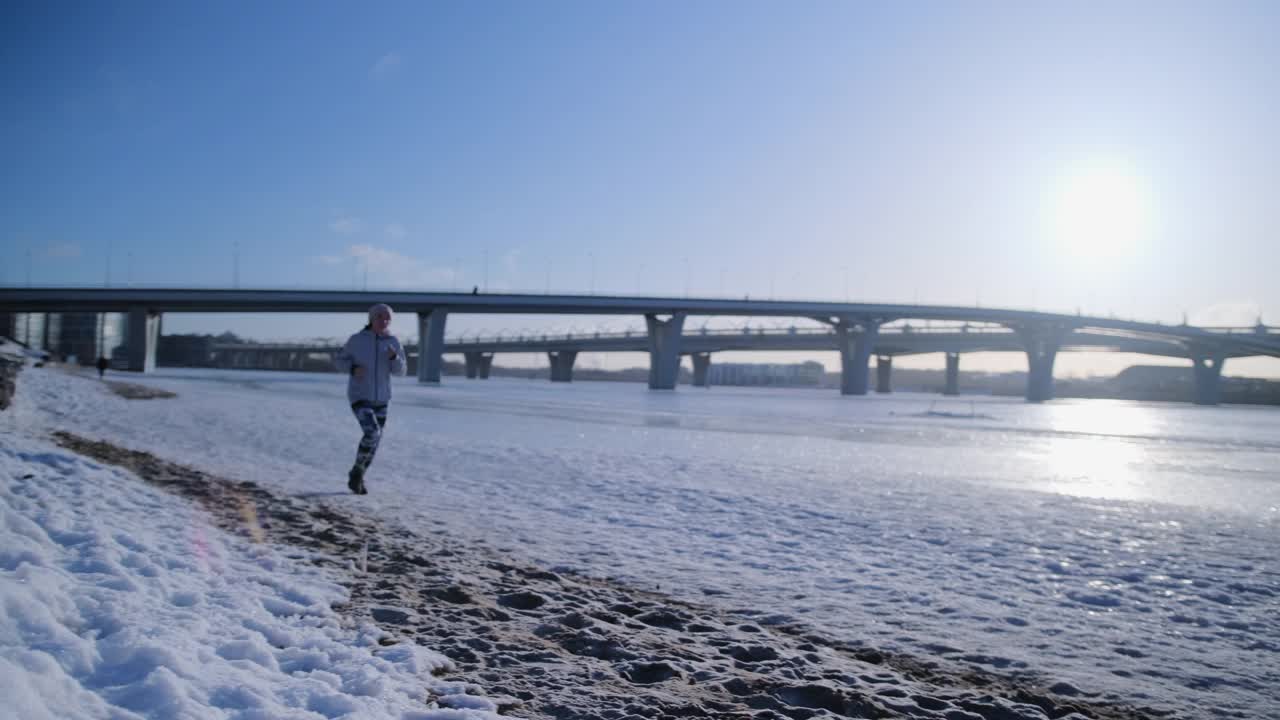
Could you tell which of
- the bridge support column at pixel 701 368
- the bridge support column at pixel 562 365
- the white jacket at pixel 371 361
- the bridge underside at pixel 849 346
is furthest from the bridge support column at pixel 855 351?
the white jacket at pixel 371 361

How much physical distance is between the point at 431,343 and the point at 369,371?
64.4 meters

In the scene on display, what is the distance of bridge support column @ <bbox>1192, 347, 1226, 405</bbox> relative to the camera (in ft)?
262

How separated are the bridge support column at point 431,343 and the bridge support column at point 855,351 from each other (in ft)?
133

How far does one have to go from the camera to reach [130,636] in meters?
2.87

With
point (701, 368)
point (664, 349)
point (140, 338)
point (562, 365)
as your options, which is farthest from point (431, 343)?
point (701, 368)

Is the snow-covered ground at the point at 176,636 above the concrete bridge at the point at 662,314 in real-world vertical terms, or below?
below

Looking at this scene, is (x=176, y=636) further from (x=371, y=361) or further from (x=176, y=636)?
(x=371, y=361)

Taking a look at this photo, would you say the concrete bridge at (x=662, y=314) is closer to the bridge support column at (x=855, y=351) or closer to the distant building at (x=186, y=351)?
the bridge support column at (x=855, y=351)

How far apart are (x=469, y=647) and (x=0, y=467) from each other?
5.21m

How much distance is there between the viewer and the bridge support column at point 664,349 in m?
69.7

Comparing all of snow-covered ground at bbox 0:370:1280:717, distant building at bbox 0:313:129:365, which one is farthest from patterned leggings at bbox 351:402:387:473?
distant building at bbox 0:313:129:365

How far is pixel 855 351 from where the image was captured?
242ft

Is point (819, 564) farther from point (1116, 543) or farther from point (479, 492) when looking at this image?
point (479, 492)

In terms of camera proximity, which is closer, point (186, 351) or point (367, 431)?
point (367, 431)
